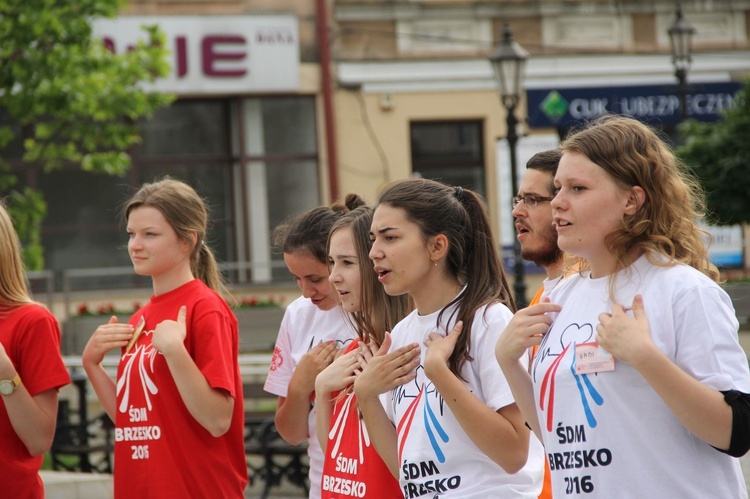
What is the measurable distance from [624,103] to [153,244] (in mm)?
16750

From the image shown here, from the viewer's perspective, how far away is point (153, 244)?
434 cm

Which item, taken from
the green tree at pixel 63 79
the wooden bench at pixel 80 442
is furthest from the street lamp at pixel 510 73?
the wooden bench at pixel 80 442

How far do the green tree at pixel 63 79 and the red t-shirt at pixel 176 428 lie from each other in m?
6.77

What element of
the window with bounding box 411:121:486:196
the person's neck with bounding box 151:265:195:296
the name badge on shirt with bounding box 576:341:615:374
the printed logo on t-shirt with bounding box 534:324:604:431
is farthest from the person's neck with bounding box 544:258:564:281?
the window with bounding box 411:121:486:196

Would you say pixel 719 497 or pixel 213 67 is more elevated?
pixel 213 67

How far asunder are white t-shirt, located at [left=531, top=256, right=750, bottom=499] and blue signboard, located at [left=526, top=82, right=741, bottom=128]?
16.8m

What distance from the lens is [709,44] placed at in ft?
66.5

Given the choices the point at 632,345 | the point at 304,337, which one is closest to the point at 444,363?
the point at 632,345

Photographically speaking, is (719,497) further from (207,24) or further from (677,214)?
(207,24)

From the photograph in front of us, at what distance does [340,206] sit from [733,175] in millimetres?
10610

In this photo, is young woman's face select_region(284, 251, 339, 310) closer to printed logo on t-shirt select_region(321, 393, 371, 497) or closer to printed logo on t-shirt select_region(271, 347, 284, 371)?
printed logo on t-shirt select_region(271, 347, 284, 371)

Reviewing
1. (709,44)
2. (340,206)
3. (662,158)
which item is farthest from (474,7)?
(662,158)

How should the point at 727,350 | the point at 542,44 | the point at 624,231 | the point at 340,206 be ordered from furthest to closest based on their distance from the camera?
the point at 542,44
the point at 340,206
the point at 624,231
the point at 727,350

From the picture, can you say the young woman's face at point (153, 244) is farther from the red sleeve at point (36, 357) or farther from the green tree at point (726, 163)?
the green tree at point (726, 163)
